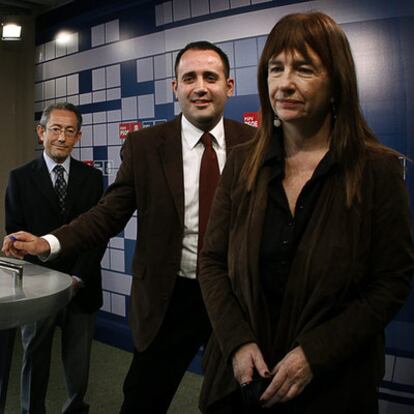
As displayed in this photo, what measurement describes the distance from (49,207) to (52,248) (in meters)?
0.83

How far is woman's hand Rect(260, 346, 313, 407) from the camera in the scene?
3.53ft

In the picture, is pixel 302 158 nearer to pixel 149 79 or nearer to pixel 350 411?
pixel 350 411

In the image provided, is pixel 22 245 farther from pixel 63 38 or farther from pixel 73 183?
pixel 63 38

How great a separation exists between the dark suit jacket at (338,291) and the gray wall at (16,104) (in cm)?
380

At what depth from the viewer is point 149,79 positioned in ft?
11.2

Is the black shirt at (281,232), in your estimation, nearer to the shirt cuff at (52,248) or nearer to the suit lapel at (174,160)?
the suit lapel at (174,160)

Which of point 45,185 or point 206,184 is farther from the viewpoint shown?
point 45,185

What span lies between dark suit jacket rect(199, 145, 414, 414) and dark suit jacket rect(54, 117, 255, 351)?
59 cm

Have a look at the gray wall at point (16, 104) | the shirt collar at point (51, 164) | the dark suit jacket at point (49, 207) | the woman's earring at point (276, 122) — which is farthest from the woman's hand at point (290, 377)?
the gray wall at point (16, 104)

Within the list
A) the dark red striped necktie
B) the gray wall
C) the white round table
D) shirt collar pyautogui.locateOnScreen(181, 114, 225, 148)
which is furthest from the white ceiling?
the white round table

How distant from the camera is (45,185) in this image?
246cm

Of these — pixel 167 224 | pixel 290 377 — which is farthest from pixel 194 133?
pixel 290 377

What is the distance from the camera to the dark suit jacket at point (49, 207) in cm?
244

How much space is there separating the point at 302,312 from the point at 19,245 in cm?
99
